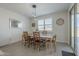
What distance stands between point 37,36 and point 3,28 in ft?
4.98

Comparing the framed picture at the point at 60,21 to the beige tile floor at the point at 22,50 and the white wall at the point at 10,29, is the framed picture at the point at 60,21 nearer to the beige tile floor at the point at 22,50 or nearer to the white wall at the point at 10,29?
the beige tile floor at the point at 22,50

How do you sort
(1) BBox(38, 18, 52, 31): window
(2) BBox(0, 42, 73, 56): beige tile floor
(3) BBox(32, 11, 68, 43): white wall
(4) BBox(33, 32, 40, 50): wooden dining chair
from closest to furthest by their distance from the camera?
(2) BBox(0, 42, 73, 56): beige tile floor
(1) BBox(38, 18, 52, 31): window
(3) BBox(32, 11, 68, 43): white wall
(4) BBox(33, 32, 40, 50): wooden dining chair

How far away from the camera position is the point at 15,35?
3.41m

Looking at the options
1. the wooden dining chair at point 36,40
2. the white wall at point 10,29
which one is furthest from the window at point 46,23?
the wooden dining chair at point 36,40

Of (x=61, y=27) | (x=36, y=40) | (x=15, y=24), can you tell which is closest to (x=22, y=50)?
(x=36, y=40)

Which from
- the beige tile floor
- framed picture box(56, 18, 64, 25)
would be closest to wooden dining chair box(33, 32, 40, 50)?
the beige tile floor

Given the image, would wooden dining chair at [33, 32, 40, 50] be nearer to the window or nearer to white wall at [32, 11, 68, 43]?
the window

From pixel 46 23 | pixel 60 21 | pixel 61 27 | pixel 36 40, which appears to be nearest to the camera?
pixel 46 23

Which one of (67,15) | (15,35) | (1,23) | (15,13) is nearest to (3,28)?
(1,23)

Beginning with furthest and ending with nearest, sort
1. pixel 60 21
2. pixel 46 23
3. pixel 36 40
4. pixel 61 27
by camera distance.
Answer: pixel 36 40 → pixel 61 27 → pixel 60 21 → pixel 46 23

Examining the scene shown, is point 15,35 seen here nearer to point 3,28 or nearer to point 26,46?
point 3,28

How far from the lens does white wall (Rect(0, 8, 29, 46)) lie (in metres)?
3.35

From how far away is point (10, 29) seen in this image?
3.48 meters

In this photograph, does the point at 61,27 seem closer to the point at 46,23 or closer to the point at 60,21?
the point at 60,21
